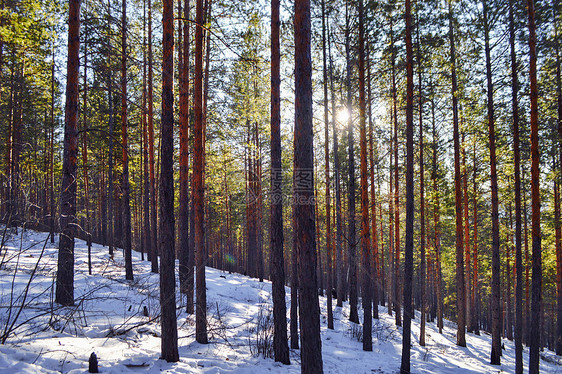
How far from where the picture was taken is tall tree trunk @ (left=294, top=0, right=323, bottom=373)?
4.60 metres

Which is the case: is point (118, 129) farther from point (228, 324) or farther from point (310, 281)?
point (310, 281)

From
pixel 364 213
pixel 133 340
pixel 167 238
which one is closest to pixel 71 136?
pixel 167 238

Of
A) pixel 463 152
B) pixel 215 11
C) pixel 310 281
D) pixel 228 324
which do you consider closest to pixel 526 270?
pixel 463 152

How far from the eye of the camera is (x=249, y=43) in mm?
8344

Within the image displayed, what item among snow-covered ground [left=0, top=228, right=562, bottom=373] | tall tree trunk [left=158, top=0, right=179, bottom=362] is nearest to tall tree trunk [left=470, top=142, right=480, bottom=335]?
snow-covered ground [left=0, top=228, right=562, bottom=373]

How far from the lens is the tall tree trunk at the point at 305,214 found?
15.1 ft

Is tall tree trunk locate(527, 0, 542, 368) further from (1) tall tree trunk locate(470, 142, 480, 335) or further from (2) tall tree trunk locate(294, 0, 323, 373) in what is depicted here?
(2) tall tree trunk locate(294, 0, 323, 373)

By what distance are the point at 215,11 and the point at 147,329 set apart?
32.3ft

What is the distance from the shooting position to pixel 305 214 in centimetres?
468

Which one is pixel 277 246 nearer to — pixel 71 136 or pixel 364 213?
pixel 364 213

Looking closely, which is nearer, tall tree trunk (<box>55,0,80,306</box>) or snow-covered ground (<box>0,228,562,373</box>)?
snow-covered ground (<box>0,228,562,373</box>)

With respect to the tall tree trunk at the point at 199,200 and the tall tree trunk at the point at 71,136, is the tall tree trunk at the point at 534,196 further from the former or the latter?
the tall tree trunk at the point at 71,136

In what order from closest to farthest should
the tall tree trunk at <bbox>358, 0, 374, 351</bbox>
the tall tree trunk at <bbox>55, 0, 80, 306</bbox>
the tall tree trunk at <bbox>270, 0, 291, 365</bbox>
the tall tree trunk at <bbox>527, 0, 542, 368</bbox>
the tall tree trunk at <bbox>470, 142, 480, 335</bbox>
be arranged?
1. the tall tree trunk at <bbox>270, 0, 291, 365</bbox>
2. the tall tree trunk at <bbox>55, 0, 80, 306</bbox>
3. the tall tree trunk at <bbox>527, 0, 542, 368</bbox>
4. the tall tree trunk at <bbox>358, 0, 374, 351</bbox>
5. the tall tree trunk at <bbox>470, 142, 480, 335</bbox>

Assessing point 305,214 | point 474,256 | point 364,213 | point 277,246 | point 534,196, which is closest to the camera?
point 305,214
